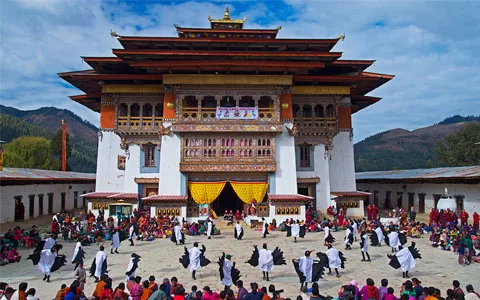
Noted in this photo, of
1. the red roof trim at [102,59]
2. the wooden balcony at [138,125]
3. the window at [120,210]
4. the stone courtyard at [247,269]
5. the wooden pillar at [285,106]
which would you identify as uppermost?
the red roof trim at [102,59]

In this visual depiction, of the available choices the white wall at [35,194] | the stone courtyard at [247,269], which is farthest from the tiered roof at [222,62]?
the stone courtyard at [247,269]

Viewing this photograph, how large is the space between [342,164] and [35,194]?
22409mm

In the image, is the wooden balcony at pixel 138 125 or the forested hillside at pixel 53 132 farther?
the forested hillside at pixel 53 132

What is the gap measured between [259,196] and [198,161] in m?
4.58

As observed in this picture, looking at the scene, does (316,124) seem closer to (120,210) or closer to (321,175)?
(321,175)

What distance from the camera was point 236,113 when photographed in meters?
24.3

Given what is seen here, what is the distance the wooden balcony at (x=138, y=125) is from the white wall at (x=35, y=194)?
7.47 m

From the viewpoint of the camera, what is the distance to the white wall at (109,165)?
1041 inches

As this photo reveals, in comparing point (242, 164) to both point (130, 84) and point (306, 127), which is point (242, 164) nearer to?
point (306, 127)

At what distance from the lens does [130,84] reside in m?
26.0

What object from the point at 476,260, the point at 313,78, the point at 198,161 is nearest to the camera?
the point at 476,260

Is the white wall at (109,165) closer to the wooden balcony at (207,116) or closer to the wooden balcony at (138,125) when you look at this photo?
the wooden balcony at (138,125)

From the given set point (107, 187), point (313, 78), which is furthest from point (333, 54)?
point (107, 187)

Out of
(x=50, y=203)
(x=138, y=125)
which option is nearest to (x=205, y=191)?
(x=138, y=125)
